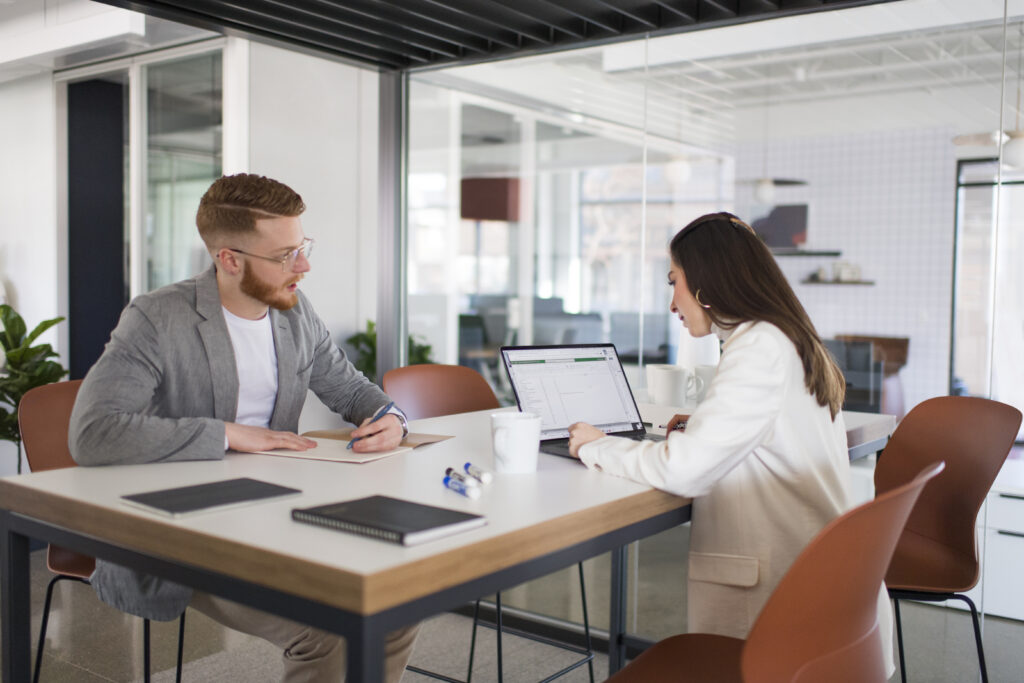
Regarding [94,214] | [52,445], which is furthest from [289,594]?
[94,214]

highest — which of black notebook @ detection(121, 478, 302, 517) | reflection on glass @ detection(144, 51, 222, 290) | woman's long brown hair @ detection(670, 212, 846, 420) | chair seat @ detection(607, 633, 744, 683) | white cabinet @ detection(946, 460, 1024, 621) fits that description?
reflection on glass @ detection(144, 51, 222, 290)

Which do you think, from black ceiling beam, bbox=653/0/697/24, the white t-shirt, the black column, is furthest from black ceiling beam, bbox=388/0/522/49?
the black column

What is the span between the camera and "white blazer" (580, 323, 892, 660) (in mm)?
1597

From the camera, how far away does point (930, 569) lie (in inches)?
91.4

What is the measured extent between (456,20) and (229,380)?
5.92ft

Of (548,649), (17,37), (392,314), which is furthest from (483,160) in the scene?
(548,649)

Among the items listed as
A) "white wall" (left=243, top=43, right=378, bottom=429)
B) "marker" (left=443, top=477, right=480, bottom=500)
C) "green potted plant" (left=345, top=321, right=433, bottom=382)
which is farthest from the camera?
"green potted plant" (left=345, top=321, right=433, bottom=382)

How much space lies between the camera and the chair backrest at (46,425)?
2.40m

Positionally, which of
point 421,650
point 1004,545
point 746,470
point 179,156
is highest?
point 179,156

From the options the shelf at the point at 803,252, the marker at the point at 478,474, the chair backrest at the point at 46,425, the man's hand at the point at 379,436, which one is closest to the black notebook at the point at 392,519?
the marker at the point at 478,474

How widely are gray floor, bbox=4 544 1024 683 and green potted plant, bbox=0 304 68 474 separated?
0.81 meters

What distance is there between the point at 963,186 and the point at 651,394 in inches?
55.7

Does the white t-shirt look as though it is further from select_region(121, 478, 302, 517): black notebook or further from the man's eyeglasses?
select_region(121, 478, 302, 517): black notebook

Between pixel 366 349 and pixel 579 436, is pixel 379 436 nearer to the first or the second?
pixel 579 436
